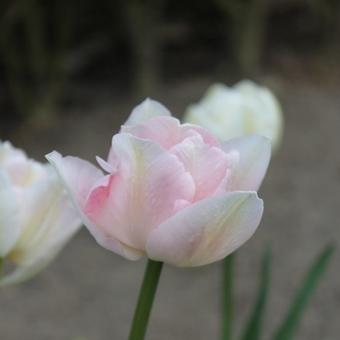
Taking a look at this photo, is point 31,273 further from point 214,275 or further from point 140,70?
point 140,70

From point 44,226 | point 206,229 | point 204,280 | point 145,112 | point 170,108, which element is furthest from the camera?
point 170,108

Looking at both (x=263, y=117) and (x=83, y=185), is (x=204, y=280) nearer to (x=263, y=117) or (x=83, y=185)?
(x=263, y=117)

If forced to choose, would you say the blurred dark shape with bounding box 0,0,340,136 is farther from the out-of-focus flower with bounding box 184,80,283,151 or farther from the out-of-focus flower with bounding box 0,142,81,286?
the out-of-focus flower with bounding box 0,142,81,286

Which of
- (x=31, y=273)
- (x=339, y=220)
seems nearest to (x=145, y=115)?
(x=31, y=273)

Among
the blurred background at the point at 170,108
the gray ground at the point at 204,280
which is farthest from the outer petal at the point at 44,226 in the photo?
the blurred background at the point at 170,108

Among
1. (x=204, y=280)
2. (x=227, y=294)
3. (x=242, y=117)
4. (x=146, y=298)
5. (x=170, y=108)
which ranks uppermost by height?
(x=170, y=108)

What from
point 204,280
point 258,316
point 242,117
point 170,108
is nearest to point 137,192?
point 258,316

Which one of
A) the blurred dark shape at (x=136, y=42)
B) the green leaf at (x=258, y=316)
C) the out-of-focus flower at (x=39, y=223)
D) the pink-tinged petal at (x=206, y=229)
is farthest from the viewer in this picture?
the blurred dark shape at (x=136, y=42)

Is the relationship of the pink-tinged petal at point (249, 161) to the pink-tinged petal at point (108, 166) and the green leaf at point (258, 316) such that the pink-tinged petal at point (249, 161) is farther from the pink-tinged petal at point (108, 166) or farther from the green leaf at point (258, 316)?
the green leaf at point (258, 316)

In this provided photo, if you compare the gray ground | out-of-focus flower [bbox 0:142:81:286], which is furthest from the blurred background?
out-of-focus flower [bbox 0:142:81:286]
